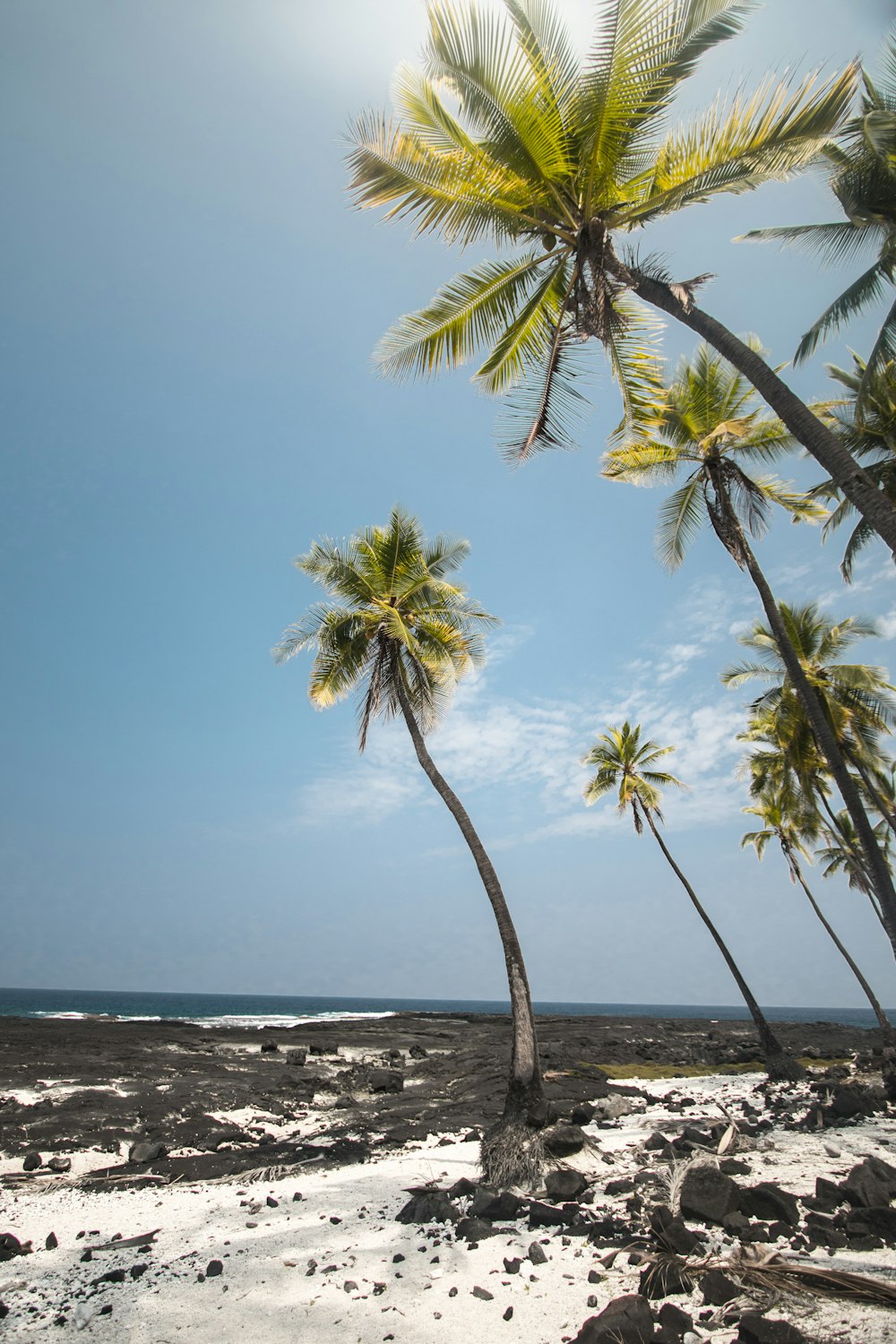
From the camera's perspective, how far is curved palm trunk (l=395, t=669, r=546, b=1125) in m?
8.53

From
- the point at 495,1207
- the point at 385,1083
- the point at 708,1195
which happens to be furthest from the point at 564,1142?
the point at 385,1083

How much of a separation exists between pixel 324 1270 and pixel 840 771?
33.6ft

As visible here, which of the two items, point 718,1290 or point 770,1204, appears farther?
point 770,1204

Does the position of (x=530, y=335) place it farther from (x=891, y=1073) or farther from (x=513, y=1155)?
(x=891, y=1073)

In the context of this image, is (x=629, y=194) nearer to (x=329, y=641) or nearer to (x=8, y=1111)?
(x=329, y=641)

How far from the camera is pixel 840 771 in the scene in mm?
11070

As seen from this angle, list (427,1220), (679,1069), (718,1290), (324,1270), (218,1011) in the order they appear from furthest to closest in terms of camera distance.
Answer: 1. (218,1011)
2. (679,1069)
3. (427,1220)
4. (324,1270)
5. (718,1290)

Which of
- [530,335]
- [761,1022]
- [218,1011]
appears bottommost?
[218,1011]

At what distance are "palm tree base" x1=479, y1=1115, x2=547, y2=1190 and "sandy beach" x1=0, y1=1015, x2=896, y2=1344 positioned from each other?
0.28 m

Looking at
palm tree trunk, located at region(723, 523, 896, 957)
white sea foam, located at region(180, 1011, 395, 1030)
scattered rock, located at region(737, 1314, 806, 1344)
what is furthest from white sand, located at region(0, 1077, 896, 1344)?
white sea foam, located at region(180, 1011, 395, 1030)

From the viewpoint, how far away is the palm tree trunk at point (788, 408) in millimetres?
5539

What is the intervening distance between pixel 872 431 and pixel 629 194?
1096 centimetres

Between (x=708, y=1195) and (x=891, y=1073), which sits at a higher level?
(x=708, y=1195)

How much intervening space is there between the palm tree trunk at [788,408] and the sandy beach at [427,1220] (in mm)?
5373
